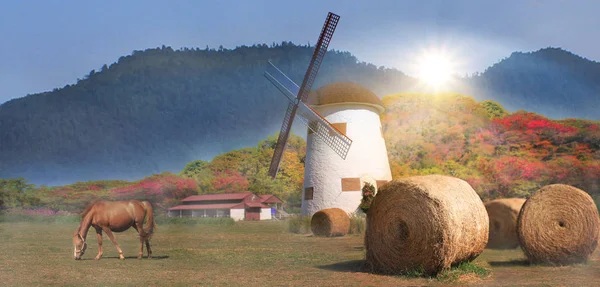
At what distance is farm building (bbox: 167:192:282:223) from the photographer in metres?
21.8

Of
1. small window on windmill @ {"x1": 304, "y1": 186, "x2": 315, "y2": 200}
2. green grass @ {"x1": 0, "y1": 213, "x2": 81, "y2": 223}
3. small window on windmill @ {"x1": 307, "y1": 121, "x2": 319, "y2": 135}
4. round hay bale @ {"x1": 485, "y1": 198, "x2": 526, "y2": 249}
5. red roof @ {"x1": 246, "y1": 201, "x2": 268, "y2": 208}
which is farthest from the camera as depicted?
red roof @ {"x1": 246, "y1": 201, "x2": 268, "y2": 208}

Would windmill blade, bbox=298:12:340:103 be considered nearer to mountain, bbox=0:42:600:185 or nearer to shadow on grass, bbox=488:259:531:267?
mountain, bbox=0:42:600:185

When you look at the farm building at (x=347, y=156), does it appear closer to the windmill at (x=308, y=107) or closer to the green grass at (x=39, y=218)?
the windmill at (x=308, y=107)

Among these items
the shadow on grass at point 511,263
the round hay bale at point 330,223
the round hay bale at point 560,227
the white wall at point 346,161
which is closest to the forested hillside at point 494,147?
the white wall at point 346,161

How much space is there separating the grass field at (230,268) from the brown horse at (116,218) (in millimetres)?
595

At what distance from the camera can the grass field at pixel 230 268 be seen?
→ 417 inches

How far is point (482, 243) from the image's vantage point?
37.8 feet

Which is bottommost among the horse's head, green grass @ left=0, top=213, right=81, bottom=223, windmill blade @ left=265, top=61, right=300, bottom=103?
the horse's head

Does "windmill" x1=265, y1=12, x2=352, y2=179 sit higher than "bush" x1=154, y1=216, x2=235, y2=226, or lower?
higher

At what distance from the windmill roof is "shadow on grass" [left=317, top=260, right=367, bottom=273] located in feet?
53.1

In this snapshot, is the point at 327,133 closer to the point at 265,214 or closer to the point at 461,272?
the point at 265,214

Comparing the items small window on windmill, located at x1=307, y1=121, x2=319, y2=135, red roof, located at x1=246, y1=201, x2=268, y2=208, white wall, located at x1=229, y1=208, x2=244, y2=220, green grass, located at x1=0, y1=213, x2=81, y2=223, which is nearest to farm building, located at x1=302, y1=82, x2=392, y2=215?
small window on windmill, located at x1=307, y1=121, x2=319, y2=135

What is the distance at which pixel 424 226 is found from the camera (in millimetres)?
10664

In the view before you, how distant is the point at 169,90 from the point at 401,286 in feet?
58.8
